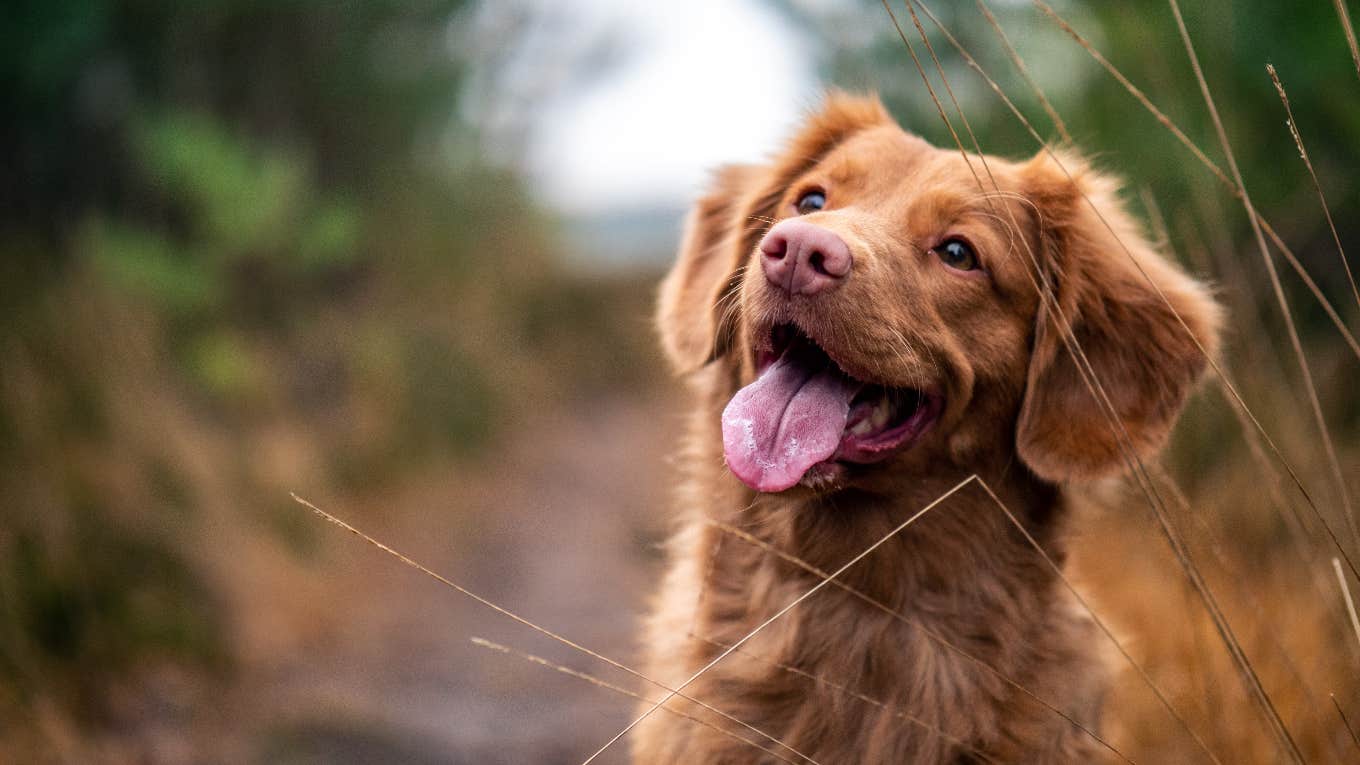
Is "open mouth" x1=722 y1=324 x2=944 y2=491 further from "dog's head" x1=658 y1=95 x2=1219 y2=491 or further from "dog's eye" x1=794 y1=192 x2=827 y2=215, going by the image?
"dog's eye" x1=794 y1=192 x2=827 y2=215

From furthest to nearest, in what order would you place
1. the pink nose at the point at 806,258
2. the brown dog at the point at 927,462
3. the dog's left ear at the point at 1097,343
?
the dog's left ear at the point at 1097,343, the brown dog at the point at 927,462, the pink nose at the point at 806,258

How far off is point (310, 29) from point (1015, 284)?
4486mm

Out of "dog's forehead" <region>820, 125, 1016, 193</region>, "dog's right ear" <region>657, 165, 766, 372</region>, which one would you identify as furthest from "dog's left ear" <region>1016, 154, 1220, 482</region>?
"dog's right ear" <region>657, 165, 766, 372</region>

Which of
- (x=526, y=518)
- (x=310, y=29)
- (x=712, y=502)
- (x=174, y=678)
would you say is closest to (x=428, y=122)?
(x=310, y=29)

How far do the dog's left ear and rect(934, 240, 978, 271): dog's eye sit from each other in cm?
23

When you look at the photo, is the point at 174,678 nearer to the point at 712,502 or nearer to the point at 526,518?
the point at 712,502

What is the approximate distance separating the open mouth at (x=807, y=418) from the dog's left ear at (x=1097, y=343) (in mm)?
298

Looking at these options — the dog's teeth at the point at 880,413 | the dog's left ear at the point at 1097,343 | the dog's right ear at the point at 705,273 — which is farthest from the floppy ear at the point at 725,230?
the dog's left ear at the point at 1097,343

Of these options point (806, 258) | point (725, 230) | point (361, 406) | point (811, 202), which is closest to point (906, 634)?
point (806, 258)

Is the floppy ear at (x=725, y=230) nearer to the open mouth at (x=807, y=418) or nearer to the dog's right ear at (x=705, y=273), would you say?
the dog's right ear at (x=705, y=273)

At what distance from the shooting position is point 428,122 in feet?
21.8

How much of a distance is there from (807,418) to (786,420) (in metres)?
0.05

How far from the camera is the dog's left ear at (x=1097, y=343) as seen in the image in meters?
2.34

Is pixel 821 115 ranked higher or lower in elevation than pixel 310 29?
lower
